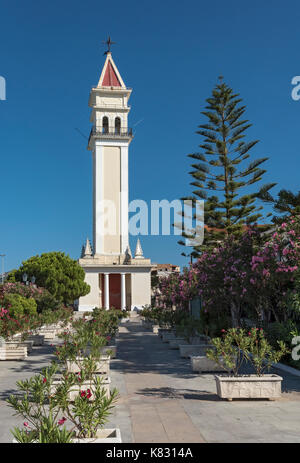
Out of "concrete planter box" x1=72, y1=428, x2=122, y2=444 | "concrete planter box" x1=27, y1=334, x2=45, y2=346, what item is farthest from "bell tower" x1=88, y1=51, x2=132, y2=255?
"concrete planter box" x1=72, y1=428, x2=122, y2=444

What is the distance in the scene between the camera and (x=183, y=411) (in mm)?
7684

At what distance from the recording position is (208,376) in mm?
11352

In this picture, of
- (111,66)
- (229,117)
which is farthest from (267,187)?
(111,66)

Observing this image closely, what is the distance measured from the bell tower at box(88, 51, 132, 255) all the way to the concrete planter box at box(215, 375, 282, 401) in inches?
Result: 1754

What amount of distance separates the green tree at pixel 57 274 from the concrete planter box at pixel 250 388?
3183 centimetres

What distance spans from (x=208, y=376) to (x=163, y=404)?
3316 mm

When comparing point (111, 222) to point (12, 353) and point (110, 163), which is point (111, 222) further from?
point (12, 353)

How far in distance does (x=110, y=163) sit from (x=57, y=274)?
17490 mm

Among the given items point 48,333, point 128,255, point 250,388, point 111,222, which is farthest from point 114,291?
point 250,388

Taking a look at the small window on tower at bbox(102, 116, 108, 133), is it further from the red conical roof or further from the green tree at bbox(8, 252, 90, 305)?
the green tree at bbox(8, 252, 90, 305)

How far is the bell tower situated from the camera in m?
53.2

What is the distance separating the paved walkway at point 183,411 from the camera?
6262 mm

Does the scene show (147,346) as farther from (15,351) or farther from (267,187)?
(267,187)

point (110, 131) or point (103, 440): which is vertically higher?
point (110, 131)
